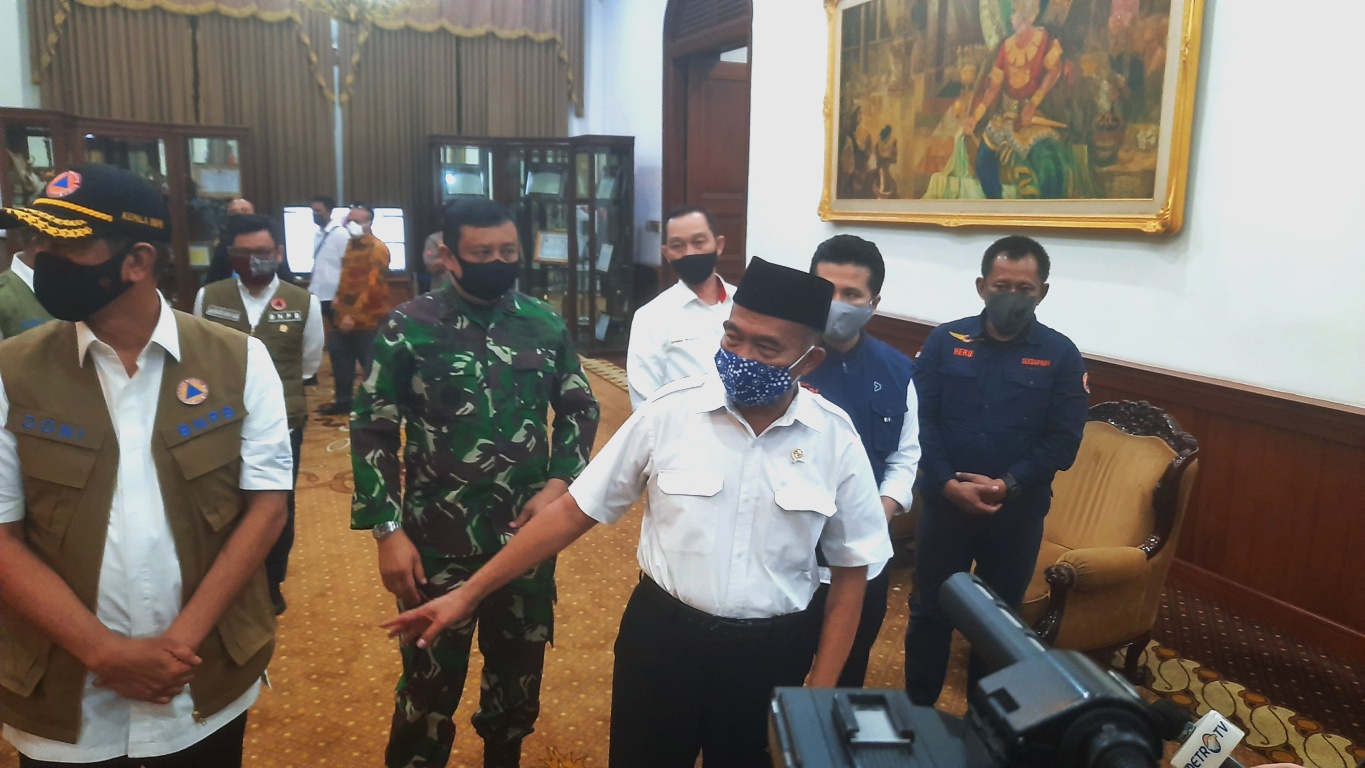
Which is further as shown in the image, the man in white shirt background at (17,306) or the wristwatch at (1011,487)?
the man in white shirt background at (17,306)

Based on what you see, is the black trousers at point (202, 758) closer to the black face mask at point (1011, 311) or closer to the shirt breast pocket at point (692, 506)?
the shirt breast pocket at point (692, 506)

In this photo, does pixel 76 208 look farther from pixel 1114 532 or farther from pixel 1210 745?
pixel 1114 532

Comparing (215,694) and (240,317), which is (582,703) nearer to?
(215,694)

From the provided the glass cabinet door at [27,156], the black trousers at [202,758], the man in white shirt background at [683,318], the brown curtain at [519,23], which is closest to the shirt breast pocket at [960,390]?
the man in white shirt background at [683,318]

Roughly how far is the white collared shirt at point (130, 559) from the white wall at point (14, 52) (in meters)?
8.29

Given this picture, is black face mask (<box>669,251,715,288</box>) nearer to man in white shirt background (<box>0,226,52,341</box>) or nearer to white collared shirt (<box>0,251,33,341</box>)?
man in white shirt background (<box>0,226,52,341</box>)

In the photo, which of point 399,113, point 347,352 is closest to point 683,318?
point 347,352

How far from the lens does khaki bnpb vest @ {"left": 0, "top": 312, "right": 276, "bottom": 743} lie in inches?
52.6

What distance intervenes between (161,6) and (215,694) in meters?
8.62

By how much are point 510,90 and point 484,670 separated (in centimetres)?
818

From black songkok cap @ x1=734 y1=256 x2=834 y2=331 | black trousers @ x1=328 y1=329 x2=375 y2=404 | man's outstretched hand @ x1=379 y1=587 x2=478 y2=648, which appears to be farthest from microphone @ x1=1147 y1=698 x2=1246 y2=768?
black trousers @ x1=328 y1=329 x2=375 y2=404

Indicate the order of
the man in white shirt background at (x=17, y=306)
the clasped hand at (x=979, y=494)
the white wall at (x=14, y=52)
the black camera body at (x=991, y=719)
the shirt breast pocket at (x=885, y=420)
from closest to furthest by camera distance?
the black camera body at (x=991, y=719) < the shirt breast pocket at (x=885, y=420) < the clasped hand at (x=979, y=494) < the man in white shirt background at (x=17, y=306) < the white wall at (x=14, y=52)

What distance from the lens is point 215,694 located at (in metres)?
1.46

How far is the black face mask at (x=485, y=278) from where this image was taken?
1.99 m
